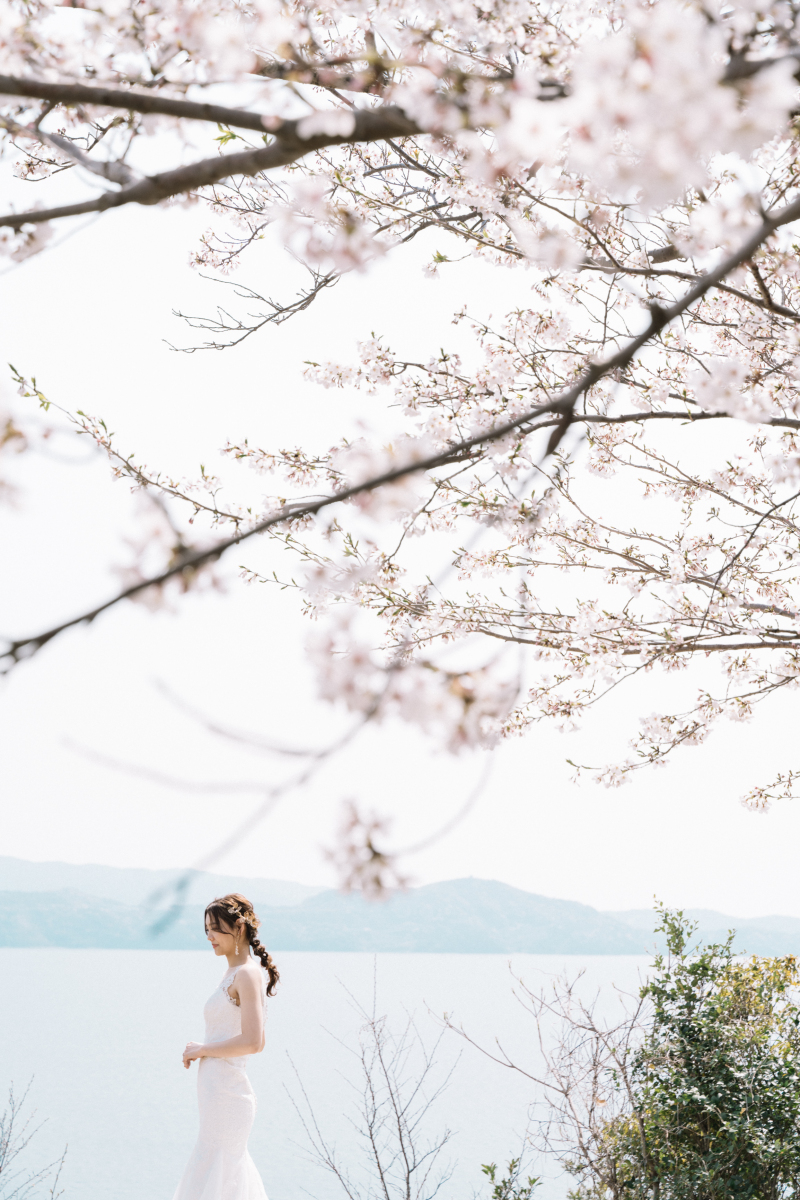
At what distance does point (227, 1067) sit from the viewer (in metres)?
2.98

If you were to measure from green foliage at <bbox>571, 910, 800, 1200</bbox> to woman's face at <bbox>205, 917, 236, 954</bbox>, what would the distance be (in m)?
1.65

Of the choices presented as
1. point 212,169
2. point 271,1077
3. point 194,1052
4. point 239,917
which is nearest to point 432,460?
point 212,169

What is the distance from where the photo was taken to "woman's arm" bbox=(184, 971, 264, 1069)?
2902mm

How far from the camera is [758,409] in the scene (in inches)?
104

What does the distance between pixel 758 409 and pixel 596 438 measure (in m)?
0.89

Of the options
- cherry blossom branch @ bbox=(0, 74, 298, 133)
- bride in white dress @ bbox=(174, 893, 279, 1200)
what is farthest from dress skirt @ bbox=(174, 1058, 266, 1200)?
cherry blossom branch @ bbox=(0, 74, 298, 133)

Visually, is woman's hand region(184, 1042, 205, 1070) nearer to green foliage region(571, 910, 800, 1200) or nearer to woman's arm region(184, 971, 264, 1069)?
woman's arm region(184, 971, 264, 1069)

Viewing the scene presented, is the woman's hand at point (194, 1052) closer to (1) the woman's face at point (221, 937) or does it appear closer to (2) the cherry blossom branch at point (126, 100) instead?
(1) the woman's face at point (221, 937)

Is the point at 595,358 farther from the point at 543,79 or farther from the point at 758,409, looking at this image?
the point at 543,79

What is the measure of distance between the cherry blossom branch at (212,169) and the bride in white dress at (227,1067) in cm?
254

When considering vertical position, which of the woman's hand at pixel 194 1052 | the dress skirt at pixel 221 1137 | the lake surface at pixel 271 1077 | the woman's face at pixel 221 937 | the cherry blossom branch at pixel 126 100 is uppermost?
the cherry blossom branch at pixel 126 100

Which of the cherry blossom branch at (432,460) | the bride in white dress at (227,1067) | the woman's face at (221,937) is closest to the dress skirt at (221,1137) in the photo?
the bride in white dress at (227,1067)

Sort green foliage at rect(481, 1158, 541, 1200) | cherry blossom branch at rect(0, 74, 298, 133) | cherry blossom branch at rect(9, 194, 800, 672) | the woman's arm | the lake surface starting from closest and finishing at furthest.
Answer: cherry blossom branch at rect(9, 194, 800, 672) < cherry blossom branch at rect(0, 74, 298, 133) < the woman's arm < green foliage at rect(481, 1158, 541, 1200) < the lake surface

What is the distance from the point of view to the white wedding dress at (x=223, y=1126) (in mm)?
2916
